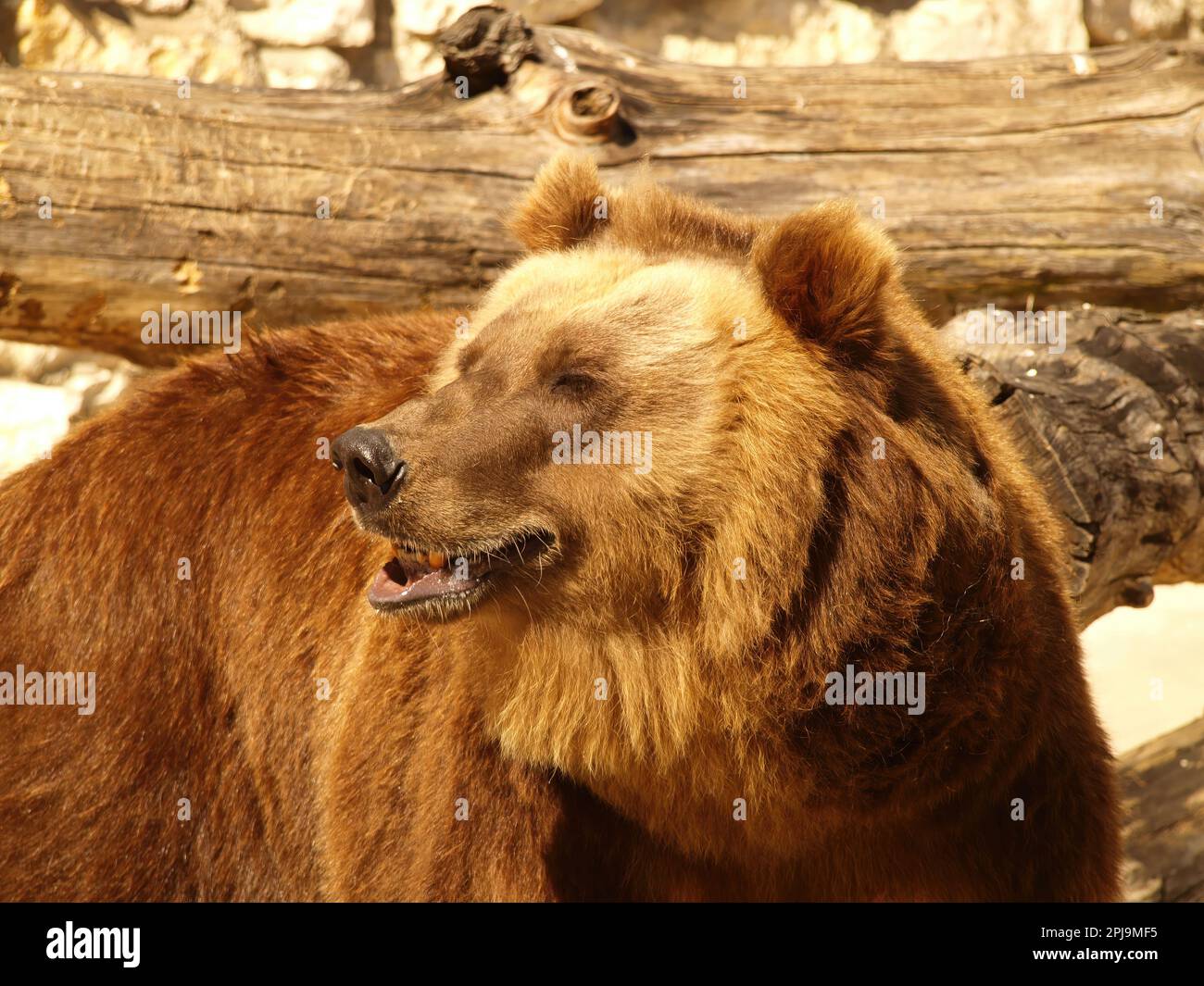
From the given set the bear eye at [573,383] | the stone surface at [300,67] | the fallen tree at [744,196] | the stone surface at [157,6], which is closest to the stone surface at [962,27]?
the fallen tree at [744,196]

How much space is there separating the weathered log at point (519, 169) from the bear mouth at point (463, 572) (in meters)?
2.36

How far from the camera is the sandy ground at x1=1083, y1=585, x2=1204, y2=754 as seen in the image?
7.18 meters

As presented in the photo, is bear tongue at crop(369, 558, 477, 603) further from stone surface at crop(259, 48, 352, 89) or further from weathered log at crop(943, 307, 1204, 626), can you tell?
stone surface at crop(259, 48, 352, 89)

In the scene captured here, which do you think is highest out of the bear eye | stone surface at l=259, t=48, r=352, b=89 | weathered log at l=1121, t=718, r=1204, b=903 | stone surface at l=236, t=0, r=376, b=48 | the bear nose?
the bear eye

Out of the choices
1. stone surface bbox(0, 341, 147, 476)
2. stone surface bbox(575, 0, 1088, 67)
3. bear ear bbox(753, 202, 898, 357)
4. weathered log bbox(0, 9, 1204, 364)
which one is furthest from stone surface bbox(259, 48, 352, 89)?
bear ear bbox(753, 202, 898, 357)

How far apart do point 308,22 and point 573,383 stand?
4517mm

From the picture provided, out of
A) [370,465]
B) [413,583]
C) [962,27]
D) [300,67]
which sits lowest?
[300,67]

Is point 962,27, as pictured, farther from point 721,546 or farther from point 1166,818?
point 721,546

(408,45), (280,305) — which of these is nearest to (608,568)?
(280,305)

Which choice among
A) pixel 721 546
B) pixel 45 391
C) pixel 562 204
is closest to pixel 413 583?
pixel 721 546

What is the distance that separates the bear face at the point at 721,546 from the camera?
285 cm

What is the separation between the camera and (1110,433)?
436cm

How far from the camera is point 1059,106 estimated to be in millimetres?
5434
